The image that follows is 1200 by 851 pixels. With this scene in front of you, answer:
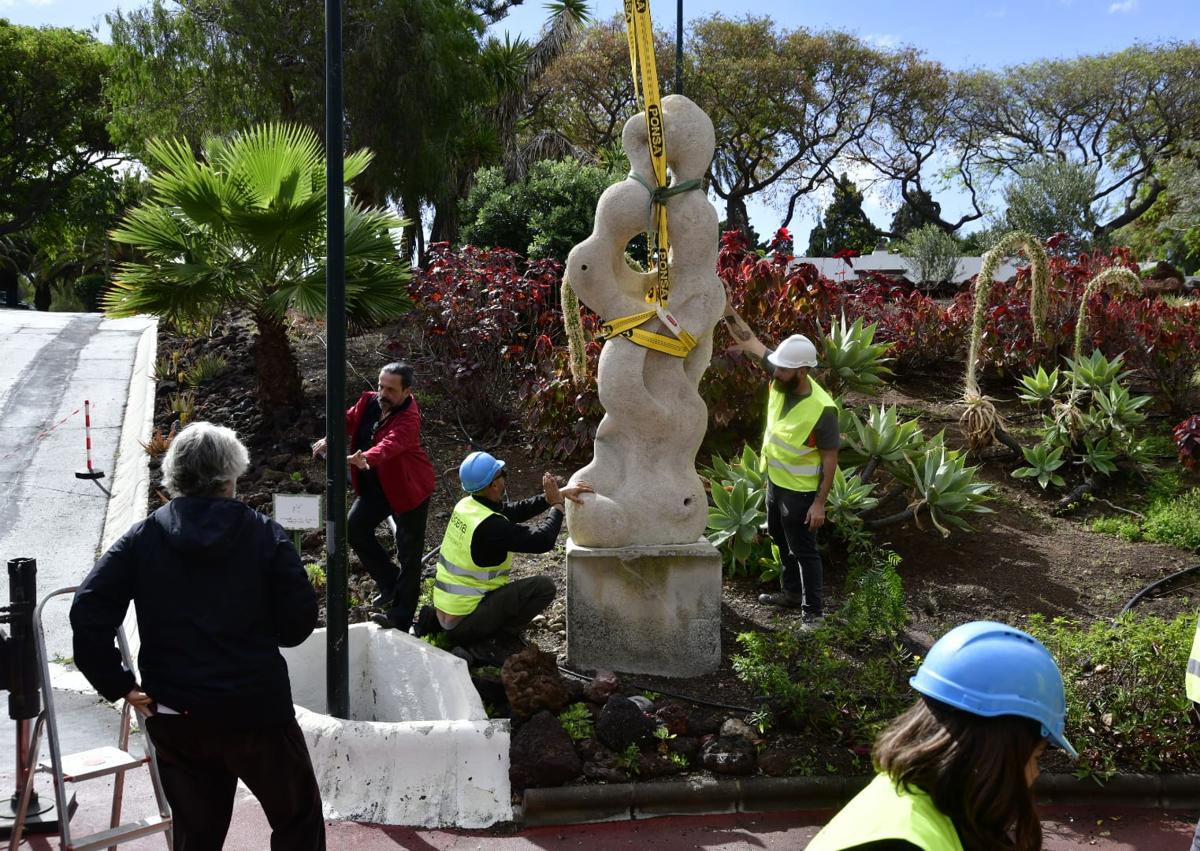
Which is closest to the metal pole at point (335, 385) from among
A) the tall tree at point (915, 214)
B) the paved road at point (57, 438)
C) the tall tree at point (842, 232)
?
the paved road at point (57, 438)

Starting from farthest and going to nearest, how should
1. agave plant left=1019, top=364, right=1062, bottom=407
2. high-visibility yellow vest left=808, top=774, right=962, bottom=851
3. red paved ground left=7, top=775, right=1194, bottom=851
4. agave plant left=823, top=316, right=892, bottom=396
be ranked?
1. agave plant left=1019, top=364, right=1062, bottom=407
2. agave plant left=823, top=316, right=892, bottom=396
3. red paved ground left=7, top=775, right=1194, bottom=851
4. high-visibility yellow vest left=808, top=774, right=962, bottom=851

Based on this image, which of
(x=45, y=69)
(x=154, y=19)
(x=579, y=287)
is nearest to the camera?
(x=579, y=287)

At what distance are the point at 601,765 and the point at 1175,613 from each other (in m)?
4.08

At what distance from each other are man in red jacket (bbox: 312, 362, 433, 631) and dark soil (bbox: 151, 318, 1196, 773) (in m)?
0.47

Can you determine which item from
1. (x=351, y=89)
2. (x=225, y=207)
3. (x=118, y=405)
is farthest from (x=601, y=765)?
(x=351, y=89)

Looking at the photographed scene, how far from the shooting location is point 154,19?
1842 centimetres

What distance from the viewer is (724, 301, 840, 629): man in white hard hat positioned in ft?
20.7

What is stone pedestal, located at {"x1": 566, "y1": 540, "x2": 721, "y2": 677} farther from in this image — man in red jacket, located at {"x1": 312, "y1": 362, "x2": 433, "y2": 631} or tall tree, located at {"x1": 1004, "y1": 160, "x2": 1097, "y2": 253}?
tall tree, located at {"x1": 1004, "y1": 160, "x2": 1097, "y2": 253}

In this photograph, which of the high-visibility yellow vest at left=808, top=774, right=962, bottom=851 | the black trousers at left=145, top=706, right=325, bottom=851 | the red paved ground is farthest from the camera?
the red paved ground

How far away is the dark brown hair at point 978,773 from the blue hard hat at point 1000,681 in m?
0.03

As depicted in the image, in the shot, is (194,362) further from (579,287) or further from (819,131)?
(819,131)

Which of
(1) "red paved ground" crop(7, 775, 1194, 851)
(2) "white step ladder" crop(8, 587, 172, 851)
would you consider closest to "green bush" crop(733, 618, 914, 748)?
(1) "red paved ground" crop(7, 775, 1194, 851)

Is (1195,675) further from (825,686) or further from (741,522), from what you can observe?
(741,522)

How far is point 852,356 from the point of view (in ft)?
28.2
